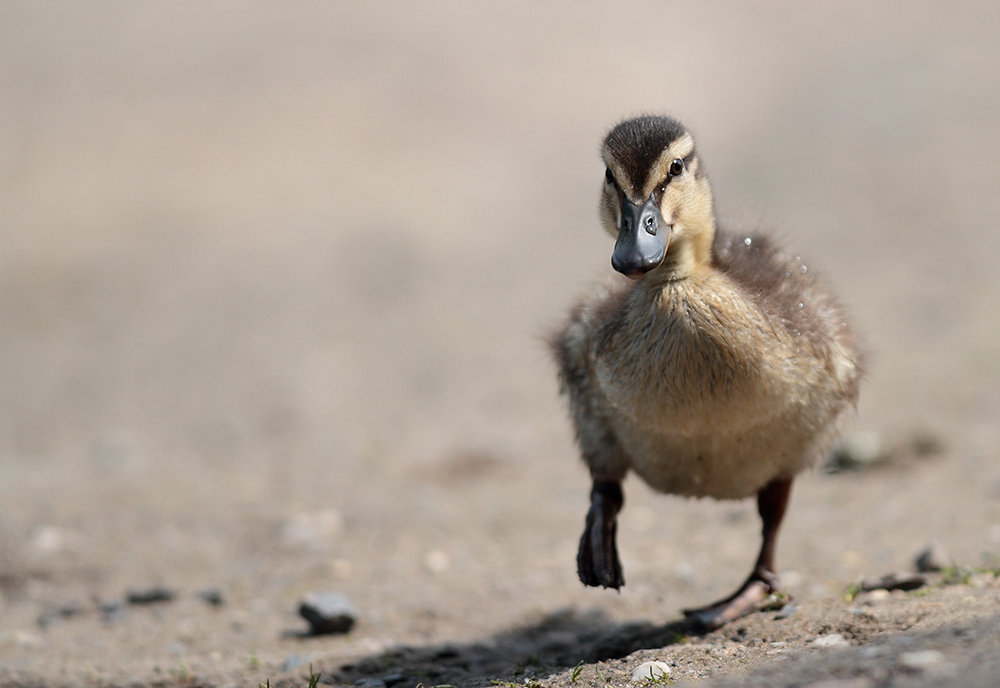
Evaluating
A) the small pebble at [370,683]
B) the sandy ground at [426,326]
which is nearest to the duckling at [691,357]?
the sandy ground at [426,326]

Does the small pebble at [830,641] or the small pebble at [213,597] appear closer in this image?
the small pebble at [830,641]

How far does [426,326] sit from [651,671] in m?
7.09

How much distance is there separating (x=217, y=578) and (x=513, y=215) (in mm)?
7909

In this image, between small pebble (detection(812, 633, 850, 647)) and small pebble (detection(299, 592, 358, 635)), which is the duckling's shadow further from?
small pebble (detection(812, 633, 850, 647))

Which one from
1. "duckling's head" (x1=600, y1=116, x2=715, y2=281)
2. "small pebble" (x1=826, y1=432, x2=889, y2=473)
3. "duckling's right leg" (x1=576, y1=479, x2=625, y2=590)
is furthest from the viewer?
"small pebble" (x1=826, y1=432, x2=889, y2=473)

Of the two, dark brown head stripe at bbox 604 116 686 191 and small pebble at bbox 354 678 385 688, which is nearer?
dark brown head stripe at bbox 604 116 686 191

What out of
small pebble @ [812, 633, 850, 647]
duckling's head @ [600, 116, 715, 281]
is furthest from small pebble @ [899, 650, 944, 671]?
duckling's head @ [600, 116, 715, 281]

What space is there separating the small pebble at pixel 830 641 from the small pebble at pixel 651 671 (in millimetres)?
549

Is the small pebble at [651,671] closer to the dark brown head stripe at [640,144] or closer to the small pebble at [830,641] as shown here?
the small pebble at [830,641]

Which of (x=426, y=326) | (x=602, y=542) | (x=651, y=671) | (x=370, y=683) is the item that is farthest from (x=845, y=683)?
(x=426, y=326)

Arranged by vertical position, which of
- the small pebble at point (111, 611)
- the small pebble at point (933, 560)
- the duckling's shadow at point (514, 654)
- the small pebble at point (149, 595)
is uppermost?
the small pebble at point (149, 595)

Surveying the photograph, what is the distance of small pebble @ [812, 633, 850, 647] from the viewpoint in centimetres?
372

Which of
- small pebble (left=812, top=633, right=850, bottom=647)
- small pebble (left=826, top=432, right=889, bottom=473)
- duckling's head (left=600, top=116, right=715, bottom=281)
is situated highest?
duckling's head (left=600, top=116, right=715, bottom=281)

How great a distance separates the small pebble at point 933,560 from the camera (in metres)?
4.86
